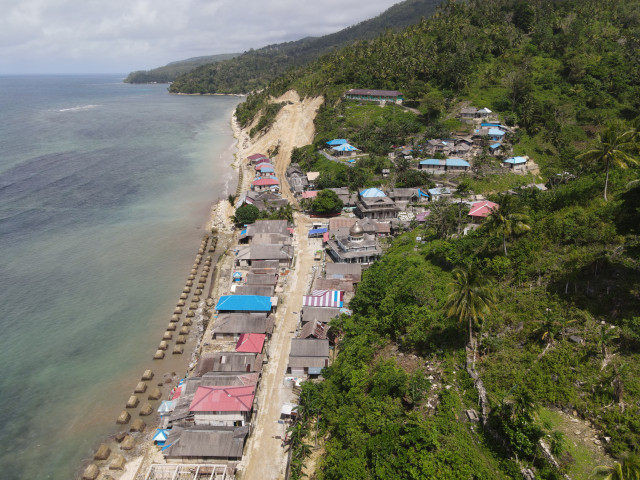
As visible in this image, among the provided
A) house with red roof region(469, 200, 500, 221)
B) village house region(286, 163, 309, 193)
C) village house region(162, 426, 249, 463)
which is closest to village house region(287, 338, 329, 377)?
village house region(162, 426, 249, 463)

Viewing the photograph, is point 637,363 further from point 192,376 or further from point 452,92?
point 452,92

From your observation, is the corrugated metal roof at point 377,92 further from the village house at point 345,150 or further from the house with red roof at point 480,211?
the house with red roof at point 480,211

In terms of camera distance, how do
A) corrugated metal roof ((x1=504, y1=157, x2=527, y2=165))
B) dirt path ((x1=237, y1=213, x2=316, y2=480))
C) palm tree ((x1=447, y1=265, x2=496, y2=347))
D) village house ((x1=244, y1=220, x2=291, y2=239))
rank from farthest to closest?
corrugated metal roof ((x1=504, y1=157, x2=527, y2=165)) → village house ((x1=244, y1=220, x2=291, y2=239)) → dirt path ((x1=237, y1=213, x2=316, y2=480)) → palm tree ((x1=447, y1=265, x2=496, y2=347))

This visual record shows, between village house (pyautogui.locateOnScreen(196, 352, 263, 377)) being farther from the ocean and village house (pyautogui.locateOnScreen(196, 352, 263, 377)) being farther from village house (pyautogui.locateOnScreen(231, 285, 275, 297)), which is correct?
village house (pyautogui.locateOnScreen(231, 285, 275, 297))

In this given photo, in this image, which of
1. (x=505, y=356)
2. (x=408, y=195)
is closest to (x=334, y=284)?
(x=505, y=356)

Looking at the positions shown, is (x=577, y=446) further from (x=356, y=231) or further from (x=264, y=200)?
(x=264, y=200)

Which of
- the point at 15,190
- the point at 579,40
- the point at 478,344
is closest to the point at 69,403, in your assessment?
the point at 478,344
